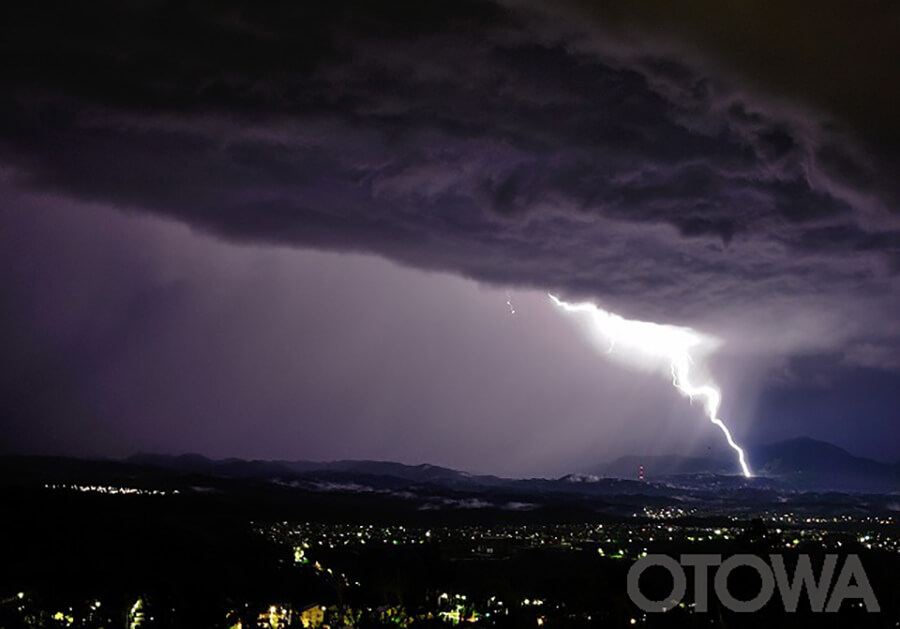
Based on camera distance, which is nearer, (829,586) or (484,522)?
(829,586)

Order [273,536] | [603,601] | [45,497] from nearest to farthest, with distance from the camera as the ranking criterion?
[603,601]
[45,497]
[273,536]

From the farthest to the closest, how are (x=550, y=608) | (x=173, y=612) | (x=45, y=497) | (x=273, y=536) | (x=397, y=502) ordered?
(x=397, y=502) < (x=273, y=536) < (x=45, y=497) < (x=550, y=608) < (x=173, y=612)

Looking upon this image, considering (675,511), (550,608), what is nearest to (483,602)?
(550,608)

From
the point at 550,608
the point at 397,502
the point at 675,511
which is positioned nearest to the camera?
the point at 550,608

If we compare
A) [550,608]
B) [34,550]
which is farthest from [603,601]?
[34,550]

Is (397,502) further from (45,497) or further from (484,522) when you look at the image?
(45,497)

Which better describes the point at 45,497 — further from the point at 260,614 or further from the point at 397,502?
the point at 397,502
